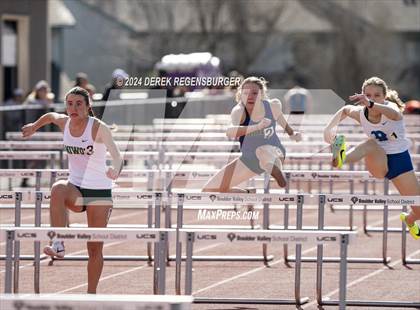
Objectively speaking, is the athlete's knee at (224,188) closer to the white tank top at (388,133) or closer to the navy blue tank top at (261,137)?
the navy blue tank top at (261,137)

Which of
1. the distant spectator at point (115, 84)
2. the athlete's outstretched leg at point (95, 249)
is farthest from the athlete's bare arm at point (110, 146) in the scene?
the distant spectator at point (115, 84)

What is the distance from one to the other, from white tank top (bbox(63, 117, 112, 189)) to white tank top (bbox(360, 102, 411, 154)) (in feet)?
9.28

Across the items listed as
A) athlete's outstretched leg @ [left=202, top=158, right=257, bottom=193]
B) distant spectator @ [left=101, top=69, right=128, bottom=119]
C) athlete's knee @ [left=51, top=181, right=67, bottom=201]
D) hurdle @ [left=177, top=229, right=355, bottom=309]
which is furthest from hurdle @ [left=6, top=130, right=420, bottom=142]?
hurdle @ [left=177, top=229, right=355, bottom=309]

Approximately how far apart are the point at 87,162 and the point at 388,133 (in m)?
3.18

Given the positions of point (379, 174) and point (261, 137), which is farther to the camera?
point (261, 137)

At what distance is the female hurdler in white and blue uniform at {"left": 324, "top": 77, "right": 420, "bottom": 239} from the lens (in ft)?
40.7

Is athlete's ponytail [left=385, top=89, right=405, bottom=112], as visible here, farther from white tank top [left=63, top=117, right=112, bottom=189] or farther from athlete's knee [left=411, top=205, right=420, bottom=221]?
white tank top [left=63, top=117, right=112, bottom=189]

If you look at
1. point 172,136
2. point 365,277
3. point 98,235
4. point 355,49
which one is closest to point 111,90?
point 172,136

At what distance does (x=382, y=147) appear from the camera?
41.3ft

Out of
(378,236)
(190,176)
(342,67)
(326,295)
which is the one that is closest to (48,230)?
(326,295)

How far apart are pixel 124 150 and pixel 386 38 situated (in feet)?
146

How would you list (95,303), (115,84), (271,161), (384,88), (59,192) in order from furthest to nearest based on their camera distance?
1. (115,84)
2. (271,161)
3. (384,88)
4. (59,192)
5. (95,303)

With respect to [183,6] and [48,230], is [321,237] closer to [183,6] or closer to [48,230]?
[48,230]

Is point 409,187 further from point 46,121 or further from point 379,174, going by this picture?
point 46,121
